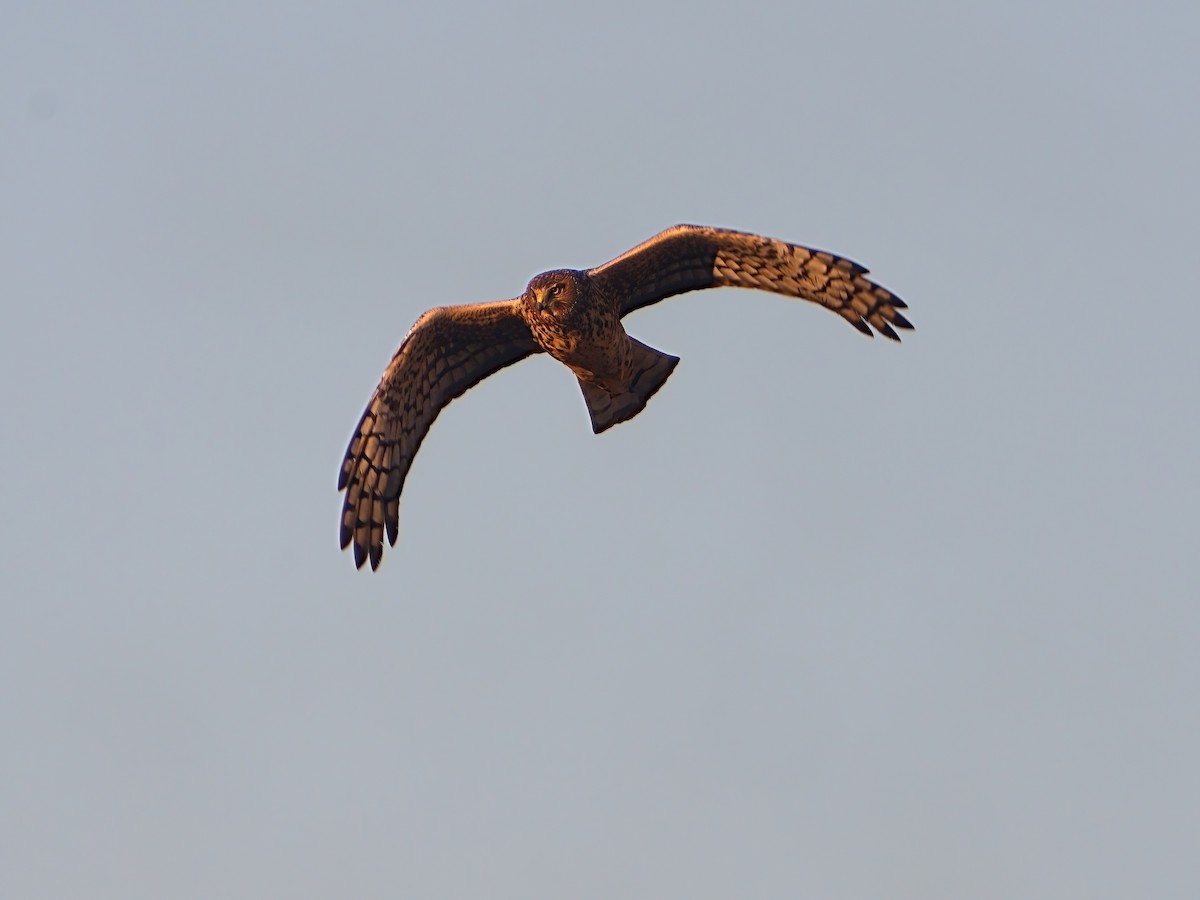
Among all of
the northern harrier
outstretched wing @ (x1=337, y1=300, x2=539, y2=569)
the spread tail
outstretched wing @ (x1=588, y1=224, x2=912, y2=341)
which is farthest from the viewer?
outstretched wing @ (x1=337, y1=300, x2=539, y2=569)

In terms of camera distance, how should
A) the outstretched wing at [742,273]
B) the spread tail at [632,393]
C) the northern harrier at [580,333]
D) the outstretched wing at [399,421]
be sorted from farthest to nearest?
the outstretched wing at [399,421] < the spread tail at [632,393] < the northern harrier at [580,333] < the outstretched wing at [742,273]

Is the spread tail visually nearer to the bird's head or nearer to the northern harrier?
the northern harrier

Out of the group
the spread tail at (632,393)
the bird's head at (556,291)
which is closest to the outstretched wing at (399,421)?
the spread tail at (632,393)

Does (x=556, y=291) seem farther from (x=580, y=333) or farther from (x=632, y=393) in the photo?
(x=632, y=393)

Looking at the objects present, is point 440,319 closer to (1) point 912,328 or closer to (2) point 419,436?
(2) point 419,436

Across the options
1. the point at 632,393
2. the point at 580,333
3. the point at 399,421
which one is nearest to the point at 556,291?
the point at 580,333

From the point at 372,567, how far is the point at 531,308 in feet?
8.62

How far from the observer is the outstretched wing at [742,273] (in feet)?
58.1

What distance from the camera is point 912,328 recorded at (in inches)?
697

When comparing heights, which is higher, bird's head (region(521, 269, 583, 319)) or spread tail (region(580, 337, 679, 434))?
bird's head (region(521, 269, 583, 319))

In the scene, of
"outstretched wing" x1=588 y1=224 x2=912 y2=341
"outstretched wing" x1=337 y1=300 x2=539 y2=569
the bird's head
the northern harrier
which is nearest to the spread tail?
the northern harrier

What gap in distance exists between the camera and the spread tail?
18.9 meters

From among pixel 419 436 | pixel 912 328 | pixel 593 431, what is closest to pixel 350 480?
pixel 419 436

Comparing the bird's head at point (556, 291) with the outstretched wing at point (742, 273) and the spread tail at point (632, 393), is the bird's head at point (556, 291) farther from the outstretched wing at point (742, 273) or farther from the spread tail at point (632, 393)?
the spread tail at point (632, 393)
